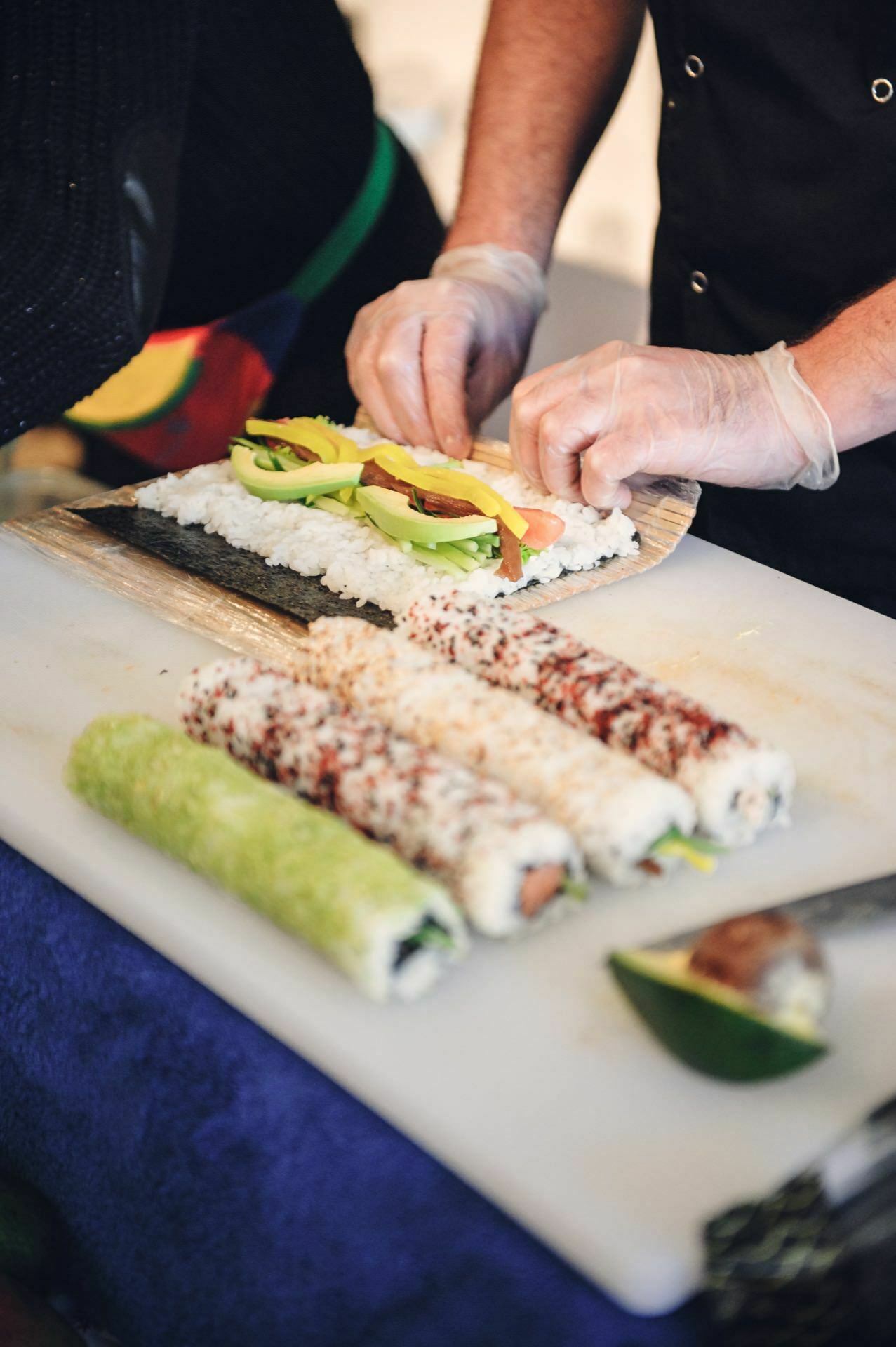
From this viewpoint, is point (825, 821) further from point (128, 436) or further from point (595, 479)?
point (128, 436)

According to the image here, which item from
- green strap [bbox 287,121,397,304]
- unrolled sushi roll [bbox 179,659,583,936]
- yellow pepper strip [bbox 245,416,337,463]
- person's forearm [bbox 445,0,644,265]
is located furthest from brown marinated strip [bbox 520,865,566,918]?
green strap [bbox 287,121,397,304]

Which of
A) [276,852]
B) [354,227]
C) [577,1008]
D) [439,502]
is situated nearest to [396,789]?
[276,852]

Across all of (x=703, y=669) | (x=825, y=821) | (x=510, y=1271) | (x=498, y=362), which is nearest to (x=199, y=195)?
(x=498, y=362)

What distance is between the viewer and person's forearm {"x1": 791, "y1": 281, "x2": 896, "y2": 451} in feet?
5.21

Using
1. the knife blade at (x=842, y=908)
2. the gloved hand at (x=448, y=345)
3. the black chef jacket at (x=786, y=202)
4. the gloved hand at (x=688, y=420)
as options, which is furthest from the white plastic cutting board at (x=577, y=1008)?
the gloved hand at (x=448, y=345)

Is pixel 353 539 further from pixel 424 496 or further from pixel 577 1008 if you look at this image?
pixel 577 1008

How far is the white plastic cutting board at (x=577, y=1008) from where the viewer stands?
2.56ft

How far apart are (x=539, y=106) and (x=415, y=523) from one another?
1137mm

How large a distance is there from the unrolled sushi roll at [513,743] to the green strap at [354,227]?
5.32 feet

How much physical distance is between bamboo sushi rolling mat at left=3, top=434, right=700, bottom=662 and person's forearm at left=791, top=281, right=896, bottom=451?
10.3 inches

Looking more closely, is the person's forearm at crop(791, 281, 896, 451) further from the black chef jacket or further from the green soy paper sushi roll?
the green soy paper sushi roll

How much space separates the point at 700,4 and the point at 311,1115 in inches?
70.5

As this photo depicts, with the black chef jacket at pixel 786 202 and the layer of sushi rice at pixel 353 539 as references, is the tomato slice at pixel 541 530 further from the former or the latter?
the black chef jacket at pixel 786 202

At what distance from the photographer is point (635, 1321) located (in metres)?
0.76
